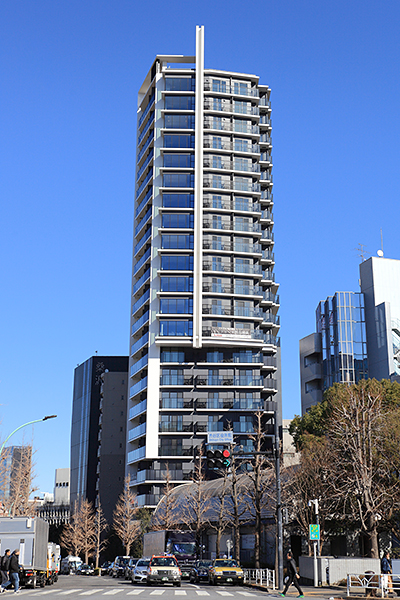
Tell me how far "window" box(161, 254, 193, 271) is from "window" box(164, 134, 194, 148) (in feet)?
49.5

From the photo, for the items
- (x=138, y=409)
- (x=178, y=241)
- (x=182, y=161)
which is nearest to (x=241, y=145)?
(x=182, y=161)

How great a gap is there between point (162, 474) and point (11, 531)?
49166 millimetres

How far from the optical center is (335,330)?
89188mm

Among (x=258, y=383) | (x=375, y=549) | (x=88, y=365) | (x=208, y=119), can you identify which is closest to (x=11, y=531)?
(x=375, y=549)

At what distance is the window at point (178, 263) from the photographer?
8600 centimetres

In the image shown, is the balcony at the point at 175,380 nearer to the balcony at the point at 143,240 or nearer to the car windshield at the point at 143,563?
the balcony at the point at 143,240

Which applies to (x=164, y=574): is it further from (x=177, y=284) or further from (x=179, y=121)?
(x=179, y=121)

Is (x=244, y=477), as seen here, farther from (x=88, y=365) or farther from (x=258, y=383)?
(x=88, y=365)

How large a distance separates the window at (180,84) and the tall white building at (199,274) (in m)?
0.16

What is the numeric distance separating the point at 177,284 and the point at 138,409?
17.0m

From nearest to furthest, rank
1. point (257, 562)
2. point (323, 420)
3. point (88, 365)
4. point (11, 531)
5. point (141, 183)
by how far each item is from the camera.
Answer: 1. point (11, 531)
2. point (257, 562)
3. point (323, 420)
4. point (141, 183)
5. point (88, 365)

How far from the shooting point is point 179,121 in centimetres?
9081

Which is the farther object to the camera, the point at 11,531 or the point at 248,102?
the point at 248,102

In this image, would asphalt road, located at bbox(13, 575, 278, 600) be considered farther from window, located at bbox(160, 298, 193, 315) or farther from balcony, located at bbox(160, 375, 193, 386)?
window, located at bbox(160, 298, 193, 315)
